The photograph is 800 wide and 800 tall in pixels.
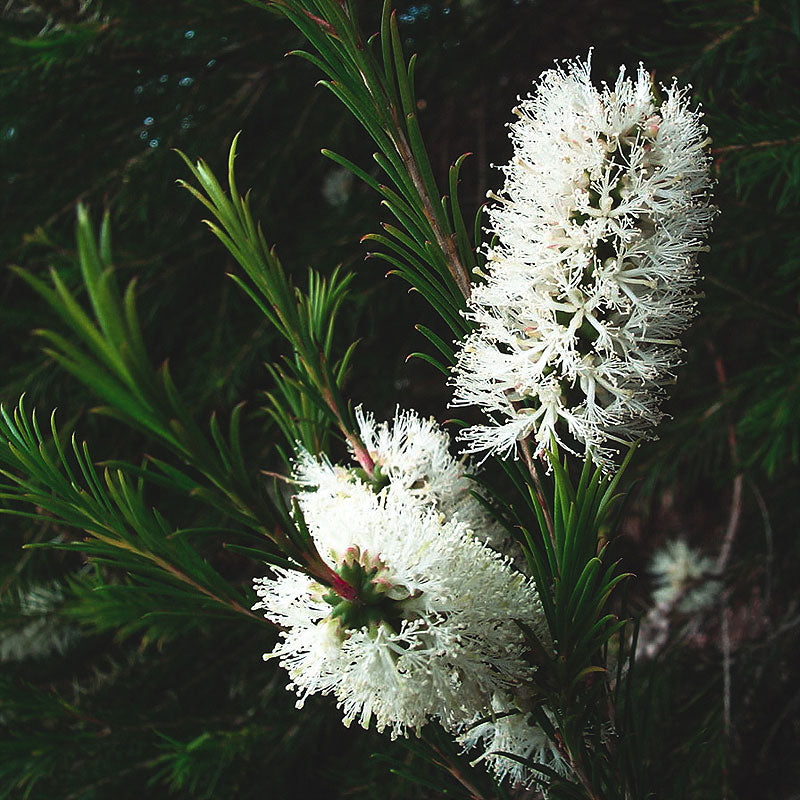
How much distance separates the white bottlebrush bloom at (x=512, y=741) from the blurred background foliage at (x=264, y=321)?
1.17 feet

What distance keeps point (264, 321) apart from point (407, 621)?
2.85 feet

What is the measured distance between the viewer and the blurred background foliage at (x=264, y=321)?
903 millimetres

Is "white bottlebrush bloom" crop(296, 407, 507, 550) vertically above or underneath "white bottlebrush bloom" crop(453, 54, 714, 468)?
underneath

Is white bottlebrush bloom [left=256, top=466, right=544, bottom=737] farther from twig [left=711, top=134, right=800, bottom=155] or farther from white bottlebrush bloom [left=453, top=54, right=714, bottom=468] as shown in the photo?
twig [left=711, top=134, right=800, bottom=155]

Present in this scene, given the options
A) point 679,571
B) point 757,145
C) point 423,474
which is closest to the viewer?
point 423,474

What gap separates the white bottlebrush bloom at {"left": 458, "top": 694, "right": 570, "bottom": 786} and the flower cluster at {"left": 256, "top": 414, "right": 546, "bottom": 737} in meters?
0.03

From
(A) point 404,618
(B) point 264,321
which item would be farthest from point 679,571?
(A) point 404,618

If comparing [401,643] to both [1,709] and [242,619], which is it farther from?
[1,709]

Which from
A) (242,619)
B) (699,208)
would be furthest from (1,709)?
(699,208)

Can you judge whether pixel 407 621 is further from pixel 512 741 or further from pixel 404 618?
pixel 512 741

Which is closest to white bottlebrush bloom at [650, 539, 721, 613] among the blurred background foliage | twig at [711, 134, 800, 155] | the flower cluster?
the blurred background foliage

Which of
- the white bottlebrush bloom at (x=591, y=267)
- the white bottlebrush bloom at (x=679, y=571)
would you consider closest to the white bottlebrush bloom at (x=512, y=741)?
the white bottlebrush bloom at (x=591, y=267)

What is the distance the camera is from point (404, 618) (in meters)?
0.39

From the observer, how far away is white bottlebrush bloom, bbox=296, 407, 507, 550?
19.2 inches
